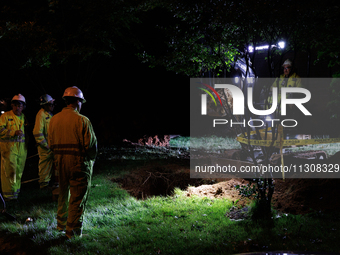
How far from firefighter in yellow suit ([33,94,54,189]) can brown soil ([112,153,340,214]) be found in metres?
1.89

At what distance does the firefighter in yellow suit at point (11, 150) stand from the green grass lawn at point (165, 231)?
69cm

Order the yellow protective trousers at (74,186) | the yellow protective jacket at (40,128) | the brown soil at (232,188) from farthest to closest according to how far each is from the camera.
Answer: the yellow protective jacket at (40,128) → the brown soil at (232,188) → the yellow protective trousers at (74,186)

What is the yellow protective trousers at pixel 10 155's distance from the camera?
20.5 feet

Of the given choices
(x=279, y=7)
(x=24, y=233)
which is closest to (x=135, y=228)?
(x=24, y=233)

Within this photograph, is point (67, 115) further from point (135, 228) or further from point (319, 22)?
point (319, 22)

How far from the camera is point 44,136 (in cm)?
698

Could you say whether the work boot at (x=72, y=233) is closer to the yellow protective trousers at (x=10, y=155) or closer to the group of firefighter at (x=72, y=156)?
the group of firefighter at (x=72, y=156)

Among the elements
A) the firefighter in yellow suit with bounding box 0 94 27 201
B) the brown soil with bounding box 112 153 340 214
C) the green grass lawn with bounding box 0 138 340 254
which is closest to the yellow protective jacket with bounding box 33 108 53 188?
the firefighter in yellow suit with bounding box 0 94 27 201

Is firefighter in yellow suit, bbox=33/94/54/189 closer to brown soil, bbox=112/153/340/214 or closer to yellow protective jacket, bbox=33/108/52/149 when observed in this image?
yellow protective jacket, bbox=33/108/52/149

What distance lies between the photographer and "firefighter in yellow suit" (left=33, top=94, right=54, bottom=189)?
6793mm

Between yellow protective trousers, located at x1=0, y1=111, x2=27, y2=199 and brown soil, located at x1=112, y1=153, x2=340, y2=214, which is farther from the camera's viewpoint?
yellow protective trousers, located at x1=0, y1=111, x2=27, y2=199

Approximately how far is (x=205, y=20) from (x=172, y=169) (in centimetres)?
460

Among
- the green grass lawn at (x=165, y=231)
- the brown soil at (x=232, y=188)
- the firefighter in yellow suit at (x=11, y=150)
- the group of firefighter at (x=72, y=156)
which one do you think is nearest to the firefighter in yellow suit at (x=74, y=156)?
the group of firefighter at (x=72, y=156)

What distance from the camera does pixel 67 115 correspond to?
4027 mm
